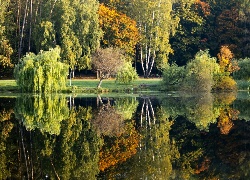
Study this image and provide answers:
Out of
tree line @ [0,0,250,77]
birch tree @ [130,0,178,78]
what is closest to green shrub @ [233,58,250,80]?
tree line @ [0,0,250,77]

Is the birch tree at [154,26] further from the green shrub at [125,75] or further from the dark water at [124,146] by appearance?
the dark water at [124,146]

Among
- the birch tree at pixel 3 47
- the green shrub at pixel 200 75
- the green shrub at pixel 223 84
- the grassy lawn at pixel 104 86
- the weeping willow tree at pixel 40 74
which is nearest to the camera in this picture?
the weeping willow tree at pixel 40 74

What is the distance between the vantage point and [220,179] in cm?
865

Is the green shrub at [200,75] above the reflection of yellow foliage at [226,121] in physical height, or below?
above

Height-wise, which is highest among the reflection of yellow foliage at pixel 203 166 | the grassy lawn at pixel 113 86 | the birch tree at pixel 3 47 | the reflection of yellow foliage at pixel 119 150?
the birch tree at pixel 3 47

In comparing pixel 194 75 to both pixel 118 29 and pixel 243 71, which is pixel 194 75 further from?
pixel 118 29

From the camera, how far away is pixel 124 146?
12609 millimetres

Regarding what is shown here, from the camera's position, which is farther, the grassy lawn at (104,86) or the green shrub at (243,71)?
the green shrub at (243,71)

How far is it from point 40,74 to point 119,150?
24.6 metres

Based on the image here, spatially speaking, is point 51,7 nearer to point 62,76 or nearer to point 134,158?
point 62,76

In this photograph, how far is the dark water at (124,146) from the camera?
374 inches

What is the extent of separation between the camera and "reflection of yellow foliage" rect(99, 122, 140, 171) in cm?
1052

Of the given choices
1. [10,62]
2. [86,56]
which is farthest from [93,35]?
[10,62]

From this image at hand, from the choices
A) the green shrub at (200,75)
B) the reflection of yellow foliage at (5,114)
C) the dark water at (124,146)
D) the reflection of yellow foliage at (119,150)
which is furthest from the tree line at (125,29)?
the reflection of yellow foliage at (119,150)
